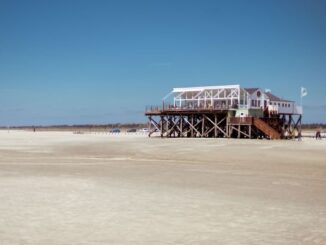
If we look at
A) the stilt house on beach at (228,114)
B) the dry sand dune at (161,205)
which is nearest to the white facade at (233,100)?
the stilt house on beach at (228,114)

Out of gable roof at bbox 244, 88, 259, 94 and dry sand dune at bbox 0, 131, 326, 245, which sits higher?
gable roof at bbox 244, 88, 259, 94

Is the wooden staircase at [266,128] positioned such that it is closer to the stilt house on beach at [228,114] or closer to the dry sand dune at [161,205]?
the stilt house on beach at [228,114]

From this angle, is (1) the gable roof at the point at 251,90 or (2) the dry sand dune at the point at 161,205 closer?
(2) the dry sand dune at the point at 161,205

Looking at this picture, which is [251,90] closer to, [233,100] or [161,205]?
[233,100]

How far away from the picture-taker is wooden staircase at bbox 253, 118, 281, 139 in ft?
140

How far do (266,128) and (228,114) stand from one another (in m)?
4.49

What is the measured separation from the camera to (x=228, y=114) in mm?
46156

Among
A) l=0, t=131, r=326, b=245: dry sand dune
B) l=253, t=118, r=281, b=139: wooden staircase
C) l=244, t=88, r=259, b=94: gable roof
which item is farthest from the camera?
l=244, t=88, r=259, b=94: gable roof

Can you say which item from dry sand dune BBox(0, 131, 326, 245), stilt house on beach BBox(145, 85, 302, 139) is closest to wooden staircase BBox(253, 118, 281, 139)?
stilt house on beach BBox(145, 85, 302, 139)

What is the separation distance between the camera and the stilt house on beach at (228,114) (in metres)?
45.3

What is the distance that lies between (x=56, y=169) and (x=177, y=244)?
11.7 metres

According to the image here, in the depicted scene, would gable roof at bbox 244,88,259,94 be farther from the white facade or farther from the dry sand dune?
the dry sand dune

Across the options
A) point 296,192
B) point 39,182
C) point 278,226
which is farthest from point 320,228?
point 39,182

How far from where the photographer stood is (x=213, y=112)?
4659cm
